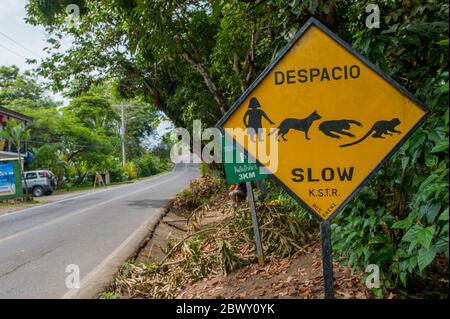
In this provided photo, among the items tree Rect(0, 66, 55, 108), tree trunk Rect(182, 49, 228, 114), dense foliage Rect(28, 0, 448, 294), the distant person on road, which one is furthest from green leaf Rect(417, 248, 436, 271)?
tree Rect(0, 66, 55, 108)

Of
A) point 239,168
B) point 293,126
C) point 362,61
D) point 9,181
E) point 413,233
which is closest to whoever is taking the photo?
point 362,61

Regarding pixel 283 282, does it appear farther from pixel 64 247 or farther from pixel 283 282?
pixel 64 247

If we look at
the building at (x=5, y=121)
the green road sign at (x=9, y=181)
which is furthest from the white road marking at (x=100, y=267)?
the building at (x=5, y=121)

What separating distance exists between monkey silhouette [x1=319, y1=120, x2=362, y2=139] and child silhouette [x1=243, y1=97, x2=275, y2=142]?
1.12 feet

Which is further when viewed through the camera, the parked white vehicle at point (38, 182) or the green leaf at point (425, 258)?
the parked white vehicle at point (38, 182)

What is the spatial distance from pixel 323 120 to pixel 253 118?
41 cm

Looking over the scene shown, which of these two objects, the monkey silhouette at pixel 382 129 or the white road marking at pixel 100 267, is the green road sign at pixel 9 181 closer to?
the white road marking at pixel 100 267

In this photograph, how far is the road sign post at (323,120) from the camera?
235 centimetres

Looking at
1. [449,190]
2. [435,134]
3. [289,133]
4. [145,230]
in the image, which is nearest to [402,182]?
[435,134]

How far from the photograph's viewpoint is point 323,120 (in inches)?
95.7

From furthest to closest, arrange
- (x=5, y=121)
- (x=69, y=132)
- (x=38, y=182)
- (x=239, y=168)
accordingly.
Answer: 1. (x=69, y=132)
2. (x=5, y=121)
3. (x=38, y=182)
4. (x=239, y=168)

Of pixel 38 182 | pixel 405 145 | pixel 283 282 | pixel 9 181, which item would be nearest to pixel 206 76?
pixel 283 282

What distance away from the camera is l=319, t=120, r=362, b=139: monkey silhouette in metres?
2.39

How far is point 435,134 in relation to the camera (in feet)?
8.11
